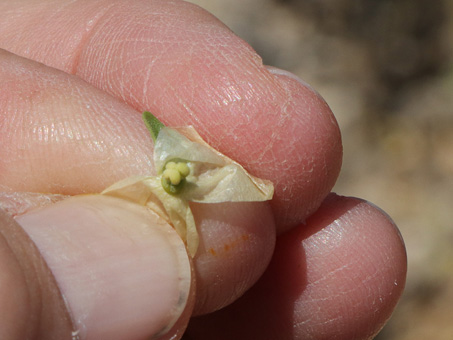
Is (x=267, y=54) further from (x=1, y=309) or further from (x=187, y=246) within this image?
(x=1, y=309)

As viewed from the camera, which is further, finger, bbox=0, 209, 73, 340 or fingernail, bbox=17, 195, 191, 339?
fingernail, bbox=17, 195, 191, 339

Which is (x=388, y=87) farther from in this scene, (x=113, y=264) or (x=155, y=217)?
(x=113, y=264)

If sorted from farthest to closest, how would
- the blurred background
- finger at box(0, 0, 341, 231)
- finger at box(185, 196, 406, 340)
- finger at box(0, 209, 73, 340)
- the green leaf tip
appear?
the blurred background, finger at box(185, 196, 406, 340), finger at box(0, 0, 341, 231), the green leaf tip, finger at box(0, 209, 73, 340)

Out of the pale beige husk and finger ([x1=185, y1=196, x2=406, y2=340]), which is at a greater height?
the pale beige husk

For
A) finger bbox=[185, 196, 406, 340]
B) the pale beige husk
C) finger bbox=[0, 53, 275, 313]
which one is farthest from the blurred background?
the pale beige husk

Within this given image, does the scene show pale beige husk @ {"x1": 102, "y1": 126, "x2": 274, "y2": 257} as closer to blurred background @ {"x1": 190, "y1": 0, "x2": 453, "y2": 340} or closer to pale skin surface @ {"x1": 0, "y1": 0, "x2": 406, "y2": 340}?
pale skin surface @ {"x1": 0, "y1": 0, "x2": 406, "y2": 340}

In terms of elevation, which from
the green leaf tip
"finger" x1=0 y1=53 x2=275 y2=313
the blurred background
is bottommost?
the blurred background

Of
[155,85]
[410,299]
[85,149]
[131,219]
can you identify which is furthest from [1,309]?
[410,299]

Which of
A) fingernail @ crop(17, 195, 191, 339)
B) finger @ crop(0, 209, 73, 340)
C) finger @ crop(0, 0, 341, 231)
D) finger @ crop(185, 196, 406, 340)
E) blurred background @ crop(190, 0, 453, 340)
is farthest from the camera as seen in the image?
blurred background @ crop(190, 0, 453, 340)
